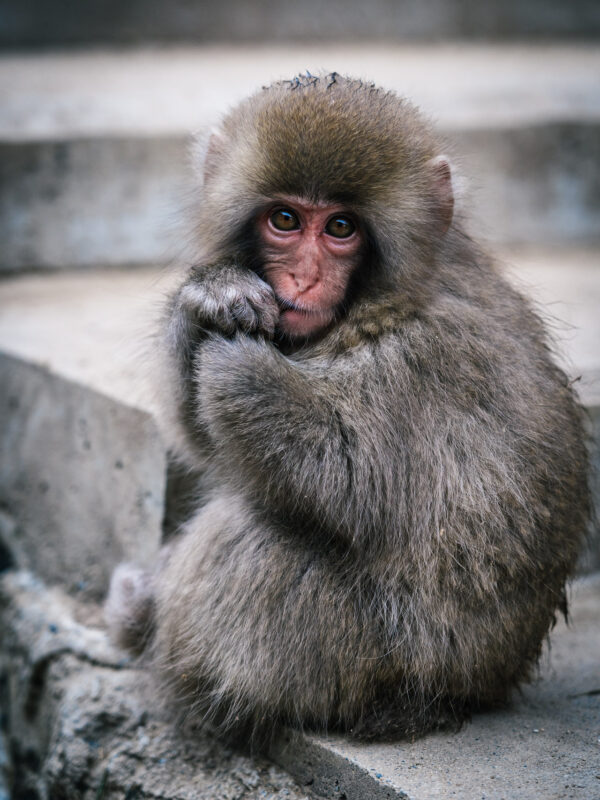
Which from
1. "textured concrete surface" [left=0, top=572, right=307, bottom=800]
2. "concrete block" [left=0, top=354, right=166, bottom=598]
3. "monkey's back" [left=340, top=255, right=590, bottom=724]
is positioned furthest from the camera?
"concrete block" [left=0, top=354, right=166, bottom=598]

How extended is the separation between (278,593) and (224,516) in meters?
0.31

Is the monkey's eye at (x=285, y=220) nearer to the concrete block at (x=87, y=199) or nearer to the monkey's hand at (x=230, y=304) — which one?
the monkey's hand at (x=230, y=304)

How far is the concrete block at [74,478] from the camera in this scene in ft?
13.3

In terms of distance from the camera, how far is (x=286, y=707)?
3.15 m

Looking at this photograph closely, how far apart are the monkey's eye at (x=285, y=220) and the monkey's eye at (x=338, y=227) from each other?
0.09 metres

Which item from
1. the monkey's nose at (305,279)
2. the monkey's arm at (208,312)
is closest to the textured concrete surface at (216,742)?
the monkey's arm at (208,312)

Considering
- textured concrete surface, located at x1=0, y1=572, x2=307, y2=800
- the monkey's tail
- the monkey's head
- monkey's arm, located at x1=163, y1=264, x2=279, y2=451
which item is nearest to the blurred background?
textured concrete surface, located at x1=0, y1=572, x2=307, y2=800

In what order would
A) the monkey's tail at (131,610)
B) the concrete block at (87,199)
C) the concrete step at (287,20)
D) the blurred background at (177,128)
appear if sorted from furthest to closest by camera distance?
the concrete step at (287,20) < the concrete block at (87,199) < the blurred background at (177,128) < the monkey's tail at (131,610)

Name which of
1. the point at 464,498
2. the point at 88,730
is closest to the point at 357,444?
the point at 464,498

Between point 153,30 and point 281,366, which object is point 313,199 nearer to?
point 281,366

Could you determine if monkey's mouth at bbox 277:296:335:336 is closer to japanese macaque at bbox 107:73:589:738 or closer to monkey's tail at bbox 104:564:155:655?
japanese macaque at bbox 107:73:589:738

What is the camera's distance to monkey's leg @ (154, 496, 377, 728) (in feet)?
10.0

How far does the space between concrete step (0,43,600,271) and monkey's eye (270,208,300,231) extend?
2600mm

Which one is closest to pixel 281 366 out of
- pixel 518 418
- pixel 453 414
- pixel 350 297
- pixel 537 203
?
pixel 350 297
